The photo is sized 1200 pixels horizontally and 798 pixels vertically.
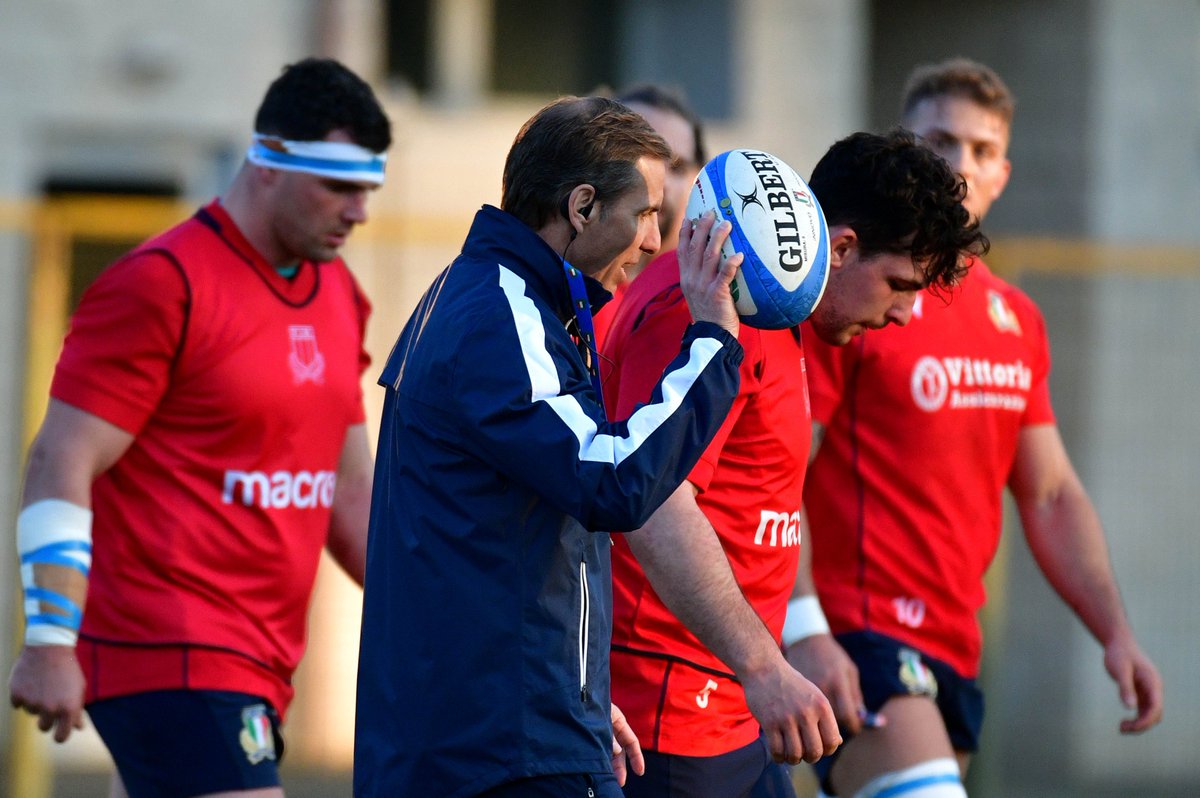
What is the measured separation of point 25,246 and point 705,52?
15.0 feet

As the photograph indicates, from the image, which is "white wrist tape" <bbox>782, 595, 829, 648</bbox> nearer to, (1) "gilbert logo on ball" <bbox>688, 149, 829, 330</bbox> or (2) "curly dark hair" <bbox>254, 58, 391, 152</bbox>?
(1) "gilbert logo on ball" <bbox>688, 149, 829, 330</bbox>

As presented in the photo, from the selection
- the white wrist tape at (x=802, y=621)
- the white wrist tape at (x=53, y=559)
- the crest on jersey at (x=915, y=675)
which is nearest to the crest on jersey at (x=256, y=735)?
the white wrist tape at (x=53, y=559)

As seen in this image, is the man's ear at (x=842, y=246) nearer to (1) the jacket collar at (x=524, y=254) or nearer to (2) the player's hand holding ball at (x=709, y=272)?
(2) the player's hand holding ball at (x=709, y=272)

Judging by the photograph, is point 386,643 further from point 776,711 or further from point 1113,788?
point 1113,788

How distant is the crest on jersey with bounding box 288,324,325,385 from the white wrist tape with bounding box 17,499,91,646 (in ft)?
2.26

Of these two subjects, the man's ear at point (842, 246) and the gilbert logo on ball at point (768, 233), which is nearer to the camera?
the gilbert logo on ball at point (768, 233)

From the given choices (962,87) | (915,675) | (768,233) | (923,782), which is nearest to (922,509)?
(915,675)

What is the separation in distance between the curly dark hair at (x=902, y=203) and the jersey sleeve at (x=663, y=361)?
441 mm

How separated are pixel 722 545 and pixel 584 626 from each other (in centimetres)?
70

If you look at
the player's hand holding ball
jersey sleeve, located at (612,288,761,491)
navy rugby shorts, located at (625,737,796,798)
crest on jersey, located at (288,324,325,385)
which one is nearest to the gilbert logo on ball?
the player's hand holding ball

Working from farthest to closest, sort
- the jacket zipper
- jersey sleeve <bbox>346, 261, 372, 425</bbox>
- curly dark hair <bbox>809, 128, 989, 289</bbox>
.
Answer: jersey sleeve <bbox>346, 261, 372, 425</bbox> → curly dark hair <bbox>809, 128, 989, 289</bbox> → the jacket zipper

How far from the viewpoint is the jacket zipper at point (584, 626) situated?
10.9ft

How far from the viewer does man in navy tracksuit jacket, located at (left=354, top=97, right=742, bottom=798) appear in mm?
3150

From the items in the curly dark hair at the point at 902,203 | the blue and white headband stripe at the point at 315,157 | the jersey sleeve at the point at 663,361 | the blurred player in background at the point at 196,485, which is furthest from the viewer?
the blue and white headband stripe at the point at 315,157
